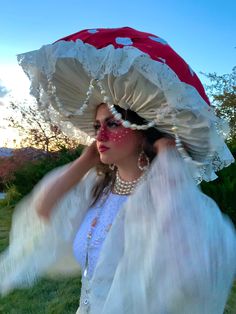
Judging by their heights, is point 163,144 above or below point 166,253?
above

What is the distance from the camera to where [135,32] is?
5.72ft

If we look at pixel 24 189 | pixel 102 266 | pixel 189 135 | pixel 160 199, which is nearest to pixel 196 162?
pixel 189 135

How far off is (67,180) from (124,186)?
33 cm

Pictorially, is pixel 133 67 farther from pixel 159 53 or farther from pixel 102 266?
pixel 102 266

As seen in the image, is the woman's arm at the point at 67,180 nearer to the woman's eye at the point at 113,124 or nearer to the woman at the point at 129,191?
the woman at the point at 129,191

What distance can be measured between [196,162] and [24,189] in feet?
30.2

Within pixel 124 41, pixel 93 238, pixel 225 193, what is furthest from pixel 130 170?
pixel 225 193

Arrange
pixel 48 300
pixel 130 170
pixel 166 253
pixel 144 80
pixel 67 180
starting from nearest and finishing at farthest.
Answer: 1. pixel 166 253
2. pixel 144 80
3. pixel 130 170
4. pixel 67 180
5. pixel 48 300

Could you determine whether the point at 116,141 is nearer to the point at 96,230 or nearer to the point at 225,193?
the point at 96,230

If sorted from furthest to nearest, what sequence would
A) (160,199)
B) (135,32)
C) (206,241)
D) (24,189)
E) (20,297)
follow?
(24,189), (20,297), (135,32), (160,199), (206,241)

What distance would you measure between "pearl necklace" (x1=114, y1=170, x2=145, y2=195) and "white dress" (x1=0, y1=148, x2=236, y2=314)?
0.16 meters

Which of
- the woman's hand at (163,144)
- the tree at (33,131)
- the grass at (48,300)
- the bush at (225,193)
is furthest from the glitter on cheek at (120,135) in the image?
the tree at (33,131)

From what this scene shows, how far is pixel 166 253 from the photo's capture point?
1.41 meters

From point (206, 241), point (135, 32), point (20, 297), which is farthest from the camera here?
point (20, 297)
